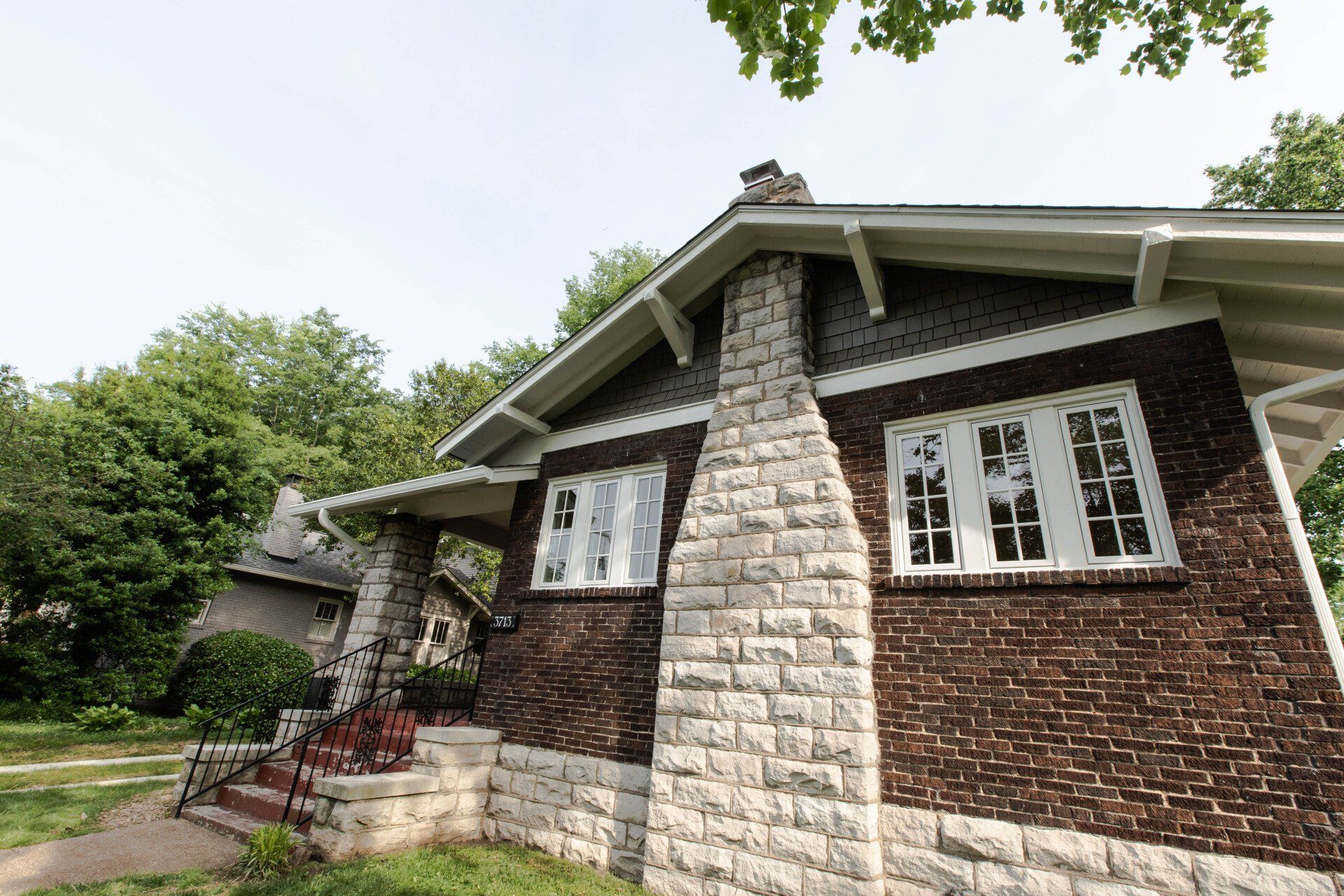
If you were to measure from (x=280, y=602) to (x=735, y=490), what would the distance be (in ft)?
56.1

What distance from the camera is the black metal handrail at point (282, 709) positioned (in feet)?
22.3

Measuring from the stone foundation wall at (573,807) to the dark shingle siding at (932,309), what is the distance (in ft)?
14.5

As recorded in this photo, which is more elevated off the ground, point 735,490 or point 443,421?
point 443,421

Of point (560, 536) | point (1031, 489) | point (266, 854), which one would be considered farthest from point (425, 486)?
point (1031, 489)

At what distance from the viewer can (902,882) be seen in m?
4.36

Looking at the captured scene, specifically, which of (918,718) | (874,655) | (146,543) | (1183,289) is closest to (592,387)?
(874,655)

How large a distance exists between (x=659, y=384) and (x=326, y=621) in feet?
54.0

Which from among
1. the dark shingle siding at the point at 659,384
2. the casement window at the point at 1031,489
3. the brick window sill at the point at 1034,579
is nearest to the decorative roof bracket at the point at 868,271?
the casement window at the point at 1031,489

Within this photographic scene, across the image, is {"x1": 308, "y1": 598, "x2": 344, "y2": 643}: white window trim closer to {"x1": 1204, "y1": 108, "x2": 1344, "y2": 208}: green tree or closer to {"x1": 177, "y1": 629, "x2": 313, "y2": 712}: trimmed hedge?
{"x1": 177, "y1": 629, "x2": 313, "y2": 712}: trimmed hedge

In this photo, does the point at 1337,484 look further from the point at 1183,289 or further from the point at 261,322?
the point at 261,322

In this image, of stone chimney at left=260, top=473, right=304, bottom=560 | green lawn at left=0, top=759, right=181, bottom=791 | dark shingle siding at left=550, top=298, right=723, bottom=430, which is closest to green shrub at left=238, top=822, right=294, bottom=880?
green lawn at left=0, top=759, right=181, bottom=791

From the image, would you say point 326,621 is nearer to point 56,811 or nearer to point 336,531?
point 336,531

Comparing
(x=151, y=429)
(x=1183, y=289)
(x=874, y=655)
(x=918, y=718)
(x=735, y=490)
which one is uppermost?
(x=151, y=429)

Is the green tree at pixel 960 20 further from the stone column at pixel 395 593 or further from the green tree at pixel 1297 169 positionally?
the green tree at pixel 1297 169
